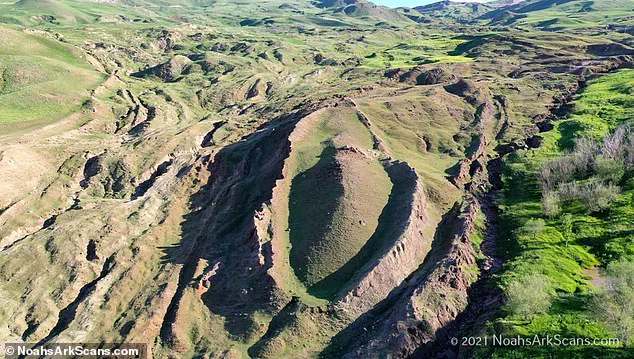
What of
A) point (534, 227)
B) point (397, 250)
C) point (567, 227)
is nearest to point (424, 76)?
point (567, 227)

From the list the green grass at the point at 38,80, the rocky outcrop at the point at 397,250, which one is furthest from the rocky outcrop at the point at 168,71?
the rocky outcrop at the point at 397,250

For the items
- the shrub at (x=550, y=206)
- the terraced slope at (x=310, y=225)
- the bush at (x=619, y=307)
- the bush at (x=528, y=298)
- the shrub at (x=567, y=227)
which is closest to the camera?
the bush at (x=619, y=307)

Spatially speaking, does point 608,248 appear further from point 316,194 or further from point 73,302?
point 73,302

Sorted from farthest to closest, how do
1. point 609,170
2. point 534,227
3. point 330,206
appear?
point 609,170 → point 534,227 → point 330,206

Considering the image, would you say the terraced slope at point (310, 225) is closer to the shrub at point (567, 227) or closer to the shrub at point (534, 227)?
the shrub at point (534, 227)

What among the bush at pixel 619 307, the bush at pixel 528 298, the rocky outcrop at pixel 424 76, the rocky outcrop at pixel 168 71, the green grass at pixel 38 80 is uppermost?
the bush at pixel 619 307

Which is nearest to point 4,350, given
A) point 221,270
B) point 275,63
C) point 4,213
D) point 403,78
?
point 221,270

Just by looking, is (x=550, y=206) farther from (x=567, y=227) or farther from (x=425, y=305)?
(x=425, y=305)
